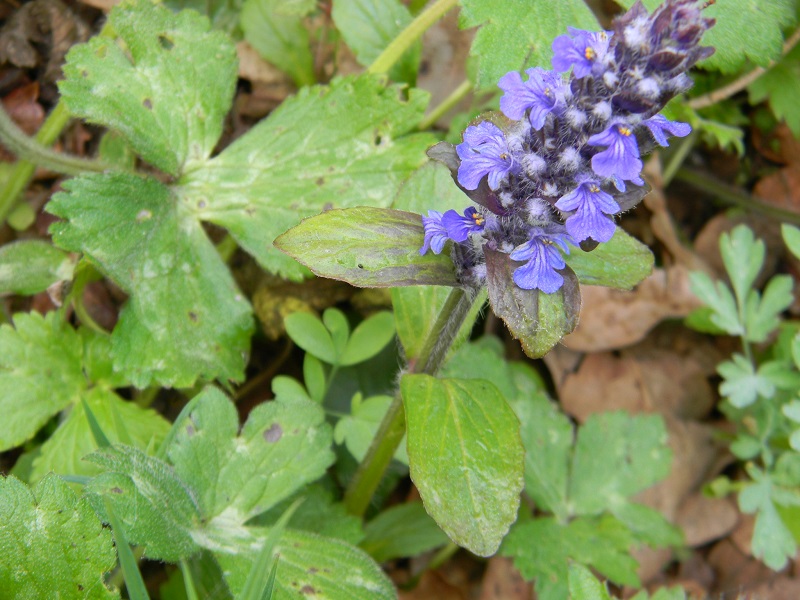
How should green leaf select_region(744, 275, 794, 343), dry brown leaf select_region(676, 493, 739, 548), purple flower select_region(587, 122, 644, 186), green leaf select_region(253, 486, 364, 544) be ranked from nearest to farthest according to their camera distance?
purple flower select_region(587, 122, 644, 186) < green leaf select_region(253, 486, 364, 544) < green leaf select_region(744, 275, 794, 343) < dry brown leaf select_region(676, 493, 739, 548)

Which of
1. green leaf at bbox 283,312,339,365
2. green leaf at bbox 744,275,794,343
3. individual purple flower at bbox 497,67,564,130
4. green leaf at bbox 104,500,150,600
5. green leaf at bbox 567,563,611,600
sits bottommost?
green leaf at bbox 744,275,794,343

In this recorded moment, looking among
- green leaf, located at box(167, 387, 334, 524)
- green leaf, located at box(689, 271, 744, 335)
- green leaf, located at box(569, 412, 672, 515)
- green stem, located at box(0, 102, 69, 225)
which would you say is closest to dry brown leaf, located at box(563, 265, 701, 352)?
green leaf, located at box(689, 271, 744, 335)

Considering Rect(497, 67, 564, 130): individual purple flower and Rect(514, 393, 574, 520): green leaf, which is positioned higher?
Rect(497, 67, 564, 130): individual purple flower

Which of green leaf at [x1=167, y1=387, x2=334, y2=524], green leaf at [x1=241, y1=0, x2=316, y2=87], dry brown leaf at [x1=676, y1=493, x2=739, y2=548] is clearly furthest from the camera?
dry brown leaf at [x1=676, y1=493, x2=739, y2=548]

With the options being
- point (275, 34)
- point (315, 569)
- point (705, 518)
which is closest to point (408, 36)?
point (275, 34)

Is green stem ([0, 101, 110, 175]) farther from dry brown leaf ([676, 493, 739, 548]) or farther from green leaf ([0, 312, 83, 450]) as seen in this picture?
dry brown leaf ([676, 493, 739, 548])

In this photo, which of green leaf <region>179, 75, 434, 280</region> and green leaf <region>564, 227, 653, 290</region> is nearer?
green leaf <region>564, 227, 653, 290</region>

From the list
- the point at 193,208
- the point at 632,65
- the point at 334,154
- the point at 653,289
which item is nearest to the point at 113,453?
the point at 193,208
